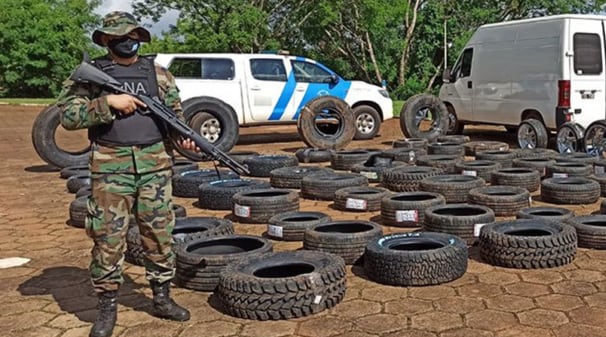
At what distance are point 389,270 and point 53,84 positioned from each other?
108 feet

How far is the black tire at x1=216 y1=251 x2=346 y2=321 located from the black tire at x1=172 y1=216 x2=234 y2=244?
1.00m

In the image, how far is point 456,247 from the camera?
4324mm

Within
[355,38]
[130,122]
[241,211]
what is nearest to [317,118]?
[241,211]

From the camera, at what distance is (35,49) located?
32.6m

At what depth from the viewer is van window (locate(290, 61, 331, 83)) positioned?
13.0m

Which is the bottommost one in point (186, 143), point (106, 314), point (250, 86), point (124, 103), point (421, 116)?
point (106, 314)

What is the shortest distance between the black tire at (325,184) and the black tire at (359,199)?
1.21 ft

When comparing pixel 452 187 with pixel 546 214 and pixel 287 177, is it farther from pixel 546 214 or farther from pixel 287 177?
pixel 287 177

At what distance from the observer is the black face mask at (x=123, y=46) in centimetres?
345

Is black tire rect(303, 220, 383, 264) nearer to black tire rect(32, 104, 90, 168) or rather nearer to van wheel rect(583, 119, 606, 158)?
van wheel rect(583, 119, 606, 158)

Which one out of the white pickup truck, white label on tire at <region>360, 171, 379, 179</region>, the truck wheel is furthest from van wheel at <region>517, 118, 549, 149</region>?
white label on tire at <region>360, 171, 379, 179</region>

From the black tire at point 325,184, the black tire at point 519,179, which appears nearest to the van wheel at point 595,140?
the black tire at point 519,179

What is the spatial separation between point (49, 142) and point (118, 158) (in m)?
7.17

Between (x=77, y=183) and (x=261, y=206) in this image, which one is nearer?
(x=261, y=206)
